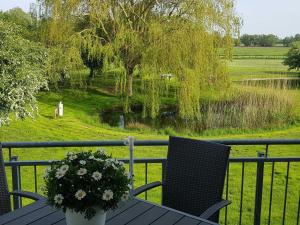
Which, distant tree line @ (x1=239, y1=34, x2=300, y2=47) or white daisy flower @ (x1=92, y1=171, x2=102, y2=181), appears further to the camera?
distant tree line @ (x1=239, y1=34, x2=300, y2=47)

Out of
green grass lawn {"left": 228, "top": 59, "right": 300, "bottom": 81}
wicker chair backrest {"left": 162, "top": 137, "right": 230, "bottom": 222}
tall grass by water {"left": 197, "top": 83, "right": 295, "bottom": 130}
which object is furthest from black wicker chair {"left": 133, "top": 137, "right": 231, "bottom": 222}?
green grass lawn {"left": 228, "top": 59, "right": 300, "bottom": 81}

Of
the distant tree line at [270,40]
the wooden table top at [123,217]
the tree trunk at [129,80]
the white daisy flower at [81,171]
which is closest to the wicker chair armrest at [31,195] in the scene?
the wooden table top at [123,217]

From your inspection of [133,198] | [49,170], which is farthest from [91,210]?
[133,198]

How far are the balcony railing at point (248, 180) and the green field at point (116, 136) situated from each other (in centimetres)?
1

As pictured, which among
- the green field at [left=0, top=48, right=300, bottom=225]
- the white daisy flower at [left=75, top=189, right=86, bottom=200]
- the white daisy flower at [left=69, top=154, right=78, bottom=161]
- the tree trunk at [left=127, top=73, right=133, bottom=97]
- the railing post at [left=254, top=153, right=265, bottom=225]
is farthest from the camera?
the tree trunk at [left=127, top=73, right=133, bottom=97]

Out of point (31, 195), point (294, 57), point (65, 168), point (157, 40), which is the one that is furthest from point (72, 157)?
point (294, 57)

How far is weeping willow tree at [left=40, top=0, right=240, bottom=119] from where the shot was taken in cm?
1419

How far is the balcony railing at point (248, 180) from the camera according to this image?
2832 mm

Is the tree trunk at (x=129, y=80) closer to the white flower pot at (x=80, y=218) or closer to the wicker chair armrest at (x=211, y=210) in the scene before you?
the wicker chair armrest at (x=211, y=210)

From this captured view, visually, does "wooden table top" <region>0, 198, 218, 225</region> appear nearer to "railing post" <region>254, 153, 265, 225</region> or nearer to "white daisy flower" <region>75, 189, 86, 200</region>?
"white daisy flower" <region>75, 189, 86, 200</region>

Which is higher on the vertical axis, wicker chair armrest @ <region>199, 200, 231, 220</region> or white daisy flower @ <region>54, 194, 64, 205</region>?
white daisy flower @ <region>54, 194, 64, 205</region>

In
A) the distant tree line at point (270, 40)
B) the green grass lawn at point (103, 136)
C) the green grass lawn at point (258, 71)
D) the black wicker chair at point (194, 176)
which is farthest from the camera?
the distant tree line at point (270, 40)

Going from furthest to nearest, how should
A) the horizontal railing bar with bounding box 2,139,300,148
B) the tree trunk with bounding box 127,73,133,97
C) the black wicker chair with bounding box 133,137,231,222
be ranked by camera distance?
the tree trunk with bounding box 127,73,133,97, the horizontal railing bar with bounding box 2,139,300,148, the black wicker chair with bounding box 133,137,231,222

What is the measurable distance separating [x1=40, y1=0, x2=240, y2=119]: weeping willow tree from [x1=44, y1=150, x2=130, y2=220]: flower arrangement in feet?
41.5
